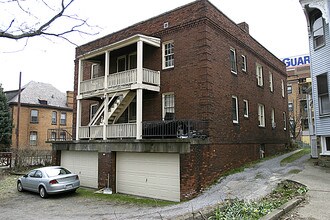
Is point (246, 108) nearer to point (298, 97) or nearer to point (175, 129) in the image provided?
point (175, 129)

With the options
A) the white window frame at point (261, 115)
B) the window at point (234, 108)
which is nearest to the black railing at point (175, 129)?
the window at point (234, 108)

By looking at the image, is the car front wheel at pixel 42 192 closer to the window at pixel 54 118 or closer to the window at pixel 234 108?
the window at pixel 234 108

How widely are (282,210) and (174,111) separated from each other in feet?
31.2

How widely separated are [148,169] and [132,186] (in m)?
1.60

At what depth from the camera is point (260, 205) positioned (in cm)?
876

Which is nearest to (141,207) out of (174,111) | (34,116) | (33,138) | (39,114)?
(174,111)

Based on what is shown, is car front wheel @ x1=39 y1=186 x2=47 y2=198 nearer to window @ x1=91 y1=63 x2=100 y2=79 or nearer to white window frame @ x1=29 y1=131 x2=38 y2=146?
window @ x1=91 y1=63 x2=100 y2=79

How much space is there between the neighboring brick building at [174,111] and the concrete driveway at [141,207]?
1.24 metres

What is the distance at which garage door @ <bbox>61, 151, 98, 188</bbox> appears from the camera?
18.1 meters

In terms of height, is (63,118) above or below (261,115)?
above

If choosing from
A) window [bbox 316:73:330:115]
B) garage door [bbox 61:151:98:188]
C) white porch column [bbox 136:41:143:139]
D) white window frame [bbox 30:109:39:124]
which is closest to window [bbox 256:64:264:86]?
window [bbox 316:73:330:115]

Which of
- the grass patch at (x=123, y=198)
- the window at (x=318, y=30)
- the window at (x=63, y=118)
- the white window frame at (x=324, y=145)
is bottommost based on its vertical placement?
the grass patch at (x=123, y=198)

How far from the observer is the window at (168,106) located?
16614 mm

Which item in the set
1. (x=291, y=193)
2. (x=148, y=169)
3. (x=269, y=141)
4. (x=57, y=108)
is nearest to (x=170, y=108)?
(x=148, y=169)
